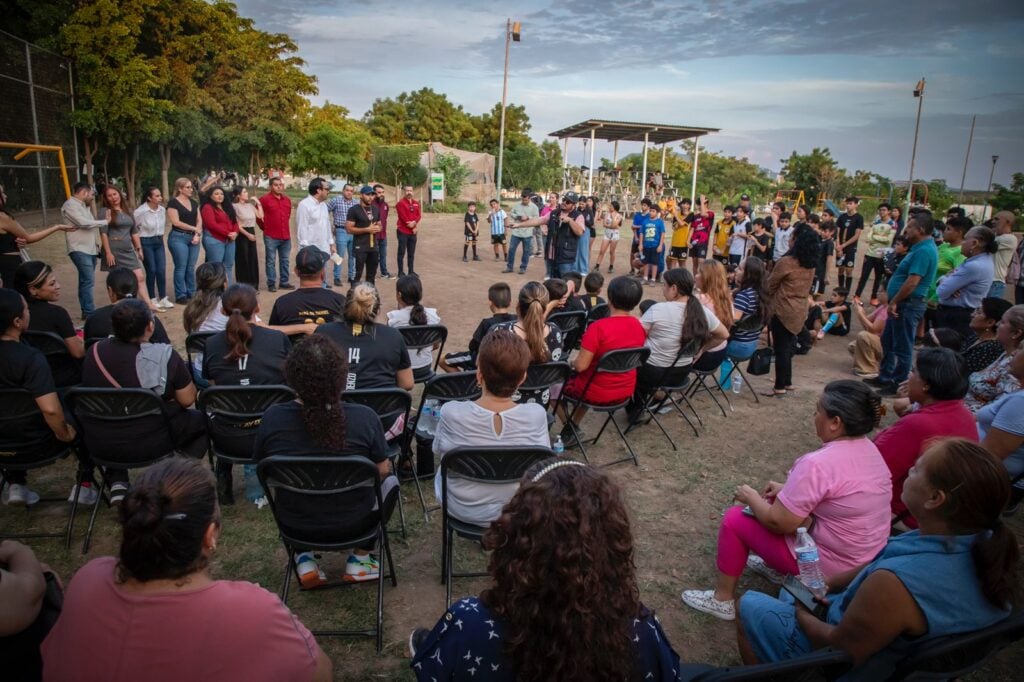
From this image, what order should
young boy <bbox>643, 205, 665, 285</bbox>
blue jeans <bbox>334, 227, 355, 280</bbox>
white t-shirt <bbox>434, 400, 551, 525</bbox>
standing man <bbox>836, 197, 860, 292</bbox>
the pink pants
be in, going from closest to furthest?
the pink pants, white t-shirt <bbox>434, 400, 551, 525</bbox>, blue jeans <bbox>334, 227, 355, 280</bbox>, standing man <bbox>836, 197, 860, 292</bbox>, young boy <bbox>643, 205, 665, 285</bbox>

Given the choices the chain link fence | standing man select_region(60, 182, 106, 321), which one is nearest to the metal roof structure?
the chain link fence

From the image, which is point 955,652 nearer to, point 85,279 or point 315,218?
point 85,279

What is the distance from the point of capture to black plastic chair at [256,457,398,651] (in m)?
2.64

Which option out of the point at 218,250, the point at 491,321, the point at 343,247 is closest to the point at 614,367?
the point at 491,321

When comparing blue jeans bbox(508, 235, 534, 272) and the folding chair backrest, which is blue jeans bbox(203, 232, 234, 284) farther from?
the folding chair backrest

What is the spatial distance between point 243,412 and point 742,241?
421 inches

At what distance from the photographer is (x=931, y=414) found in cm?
325

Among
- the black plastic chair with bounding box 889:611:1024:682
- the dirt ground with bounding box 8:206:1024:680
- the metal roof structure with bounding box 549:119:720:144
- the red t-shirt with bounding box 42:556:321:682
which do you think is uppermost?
the metal roof structure with bounding box 549:119:720:144

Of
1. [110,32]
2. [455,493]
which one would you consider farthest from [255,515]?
[110,32]

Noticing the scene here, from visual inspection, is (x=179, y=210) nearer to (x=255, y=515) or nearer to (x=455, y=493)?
(x=255, y=515)

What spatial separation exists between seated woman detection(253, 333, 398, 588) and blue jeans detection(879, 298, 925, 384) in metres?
6.14

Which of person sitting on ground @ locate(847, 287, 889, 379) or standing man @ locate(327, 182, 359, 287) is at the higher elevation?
standing man @ locate(327, 182, 359, 287)

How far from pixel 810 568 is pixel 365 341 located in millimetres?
2842

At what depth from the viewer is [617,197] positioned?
3300cm
